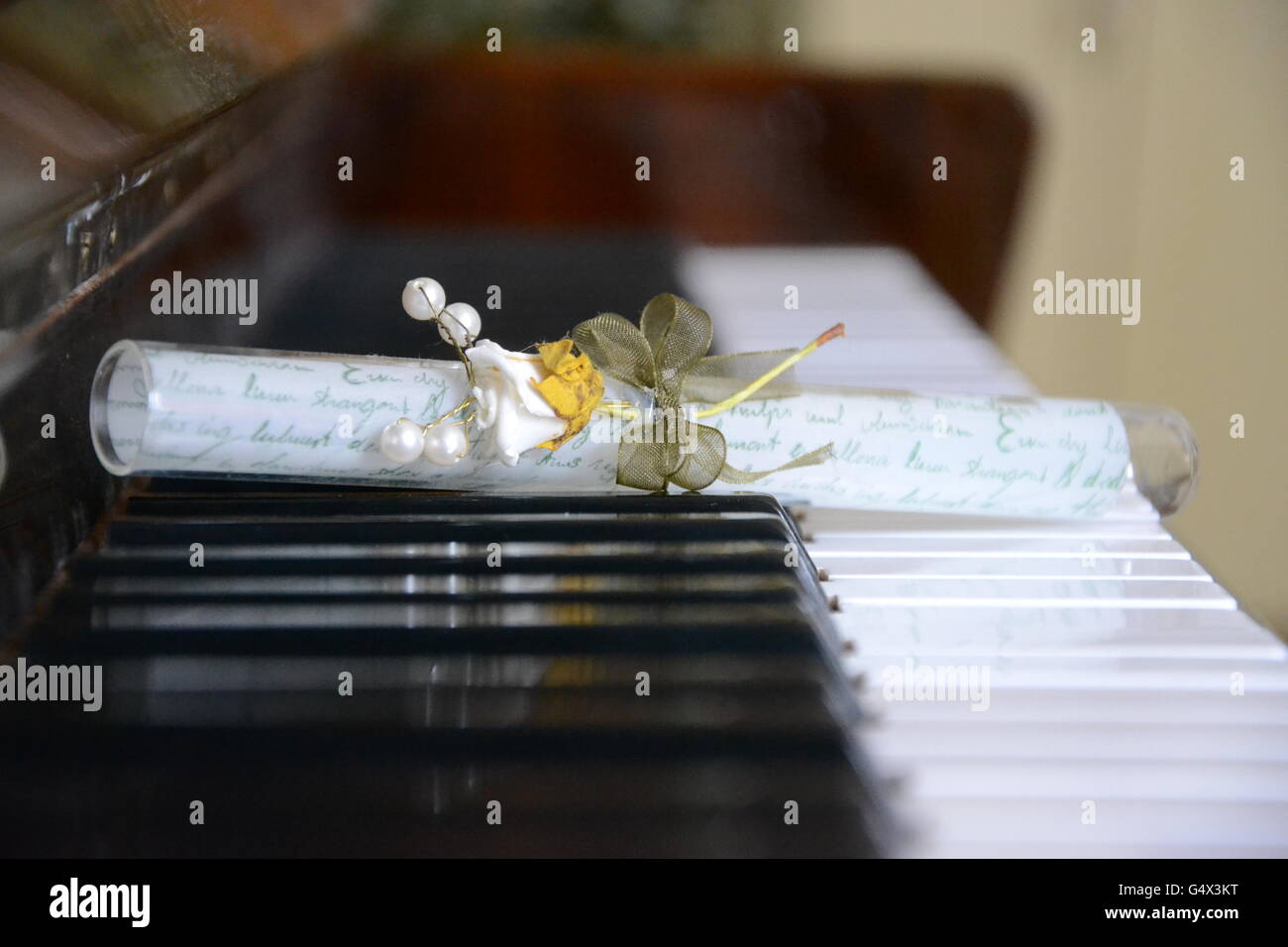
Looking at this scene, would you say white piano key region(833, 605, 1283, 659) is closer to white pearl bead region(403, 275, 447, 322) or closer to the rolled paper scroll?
the rolled paper scroll

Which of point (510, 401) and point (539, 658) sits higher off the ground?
point (510, 401)

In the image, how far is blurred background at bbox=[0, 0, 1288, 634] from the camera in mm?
557

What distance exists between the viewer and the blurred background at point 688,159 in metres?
0.56

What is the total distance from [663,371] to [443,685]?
21cm

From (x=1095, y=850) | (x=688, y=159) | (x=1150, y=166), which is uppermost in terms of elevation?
(x=1150, y=166)

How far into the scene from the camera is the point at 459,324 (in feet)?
1.85

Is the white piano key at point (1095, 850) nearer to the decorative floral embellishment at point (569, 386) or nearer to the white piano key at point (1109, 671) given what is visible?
the white piano key at point (1109, 671)

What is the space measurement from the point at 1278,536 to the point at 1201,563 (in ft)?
4.28

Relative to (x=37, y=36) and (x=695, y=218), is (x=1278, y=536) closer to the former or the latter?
(x=695, y=218)

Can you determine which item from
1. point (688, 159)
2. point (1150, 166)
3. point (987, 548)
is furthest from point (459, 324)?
point (1150, 166)

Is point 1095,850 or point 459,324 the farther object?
point 459,324

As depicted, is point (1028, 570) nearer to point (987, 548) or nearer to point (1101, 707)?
point (987, 548)
